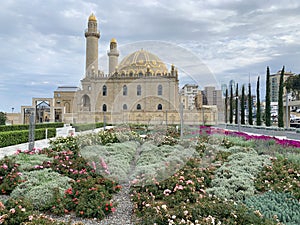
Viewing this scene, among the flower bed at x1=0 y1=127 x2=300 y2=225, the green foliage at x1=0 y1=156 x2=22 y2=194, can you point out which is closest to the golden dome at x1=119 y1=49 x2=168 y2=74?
the flower bed at x1=0 y1=127 x2=300 y2=225

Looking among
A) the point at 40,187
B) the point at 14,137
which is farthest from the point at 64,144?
the point at 40,187

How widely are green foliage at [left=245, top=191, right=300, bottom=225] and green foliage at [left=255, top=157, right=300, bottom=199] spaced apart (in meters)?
0.35

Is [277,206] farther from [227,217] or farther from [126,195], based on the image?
[126,195]

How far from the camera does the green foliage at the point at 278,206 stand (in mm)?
3919

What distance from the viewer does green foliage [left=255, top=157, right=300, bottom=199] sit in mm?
5312

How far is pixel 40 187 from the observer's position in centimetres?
504

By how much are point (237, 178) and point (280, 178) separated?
114 cm

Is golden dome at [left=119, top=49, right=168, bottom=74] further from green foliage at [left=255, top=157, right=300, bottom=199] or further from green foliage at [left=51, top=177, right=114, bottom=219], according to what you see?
green foliage at [left=255, top=157, right=300, bottom=199]

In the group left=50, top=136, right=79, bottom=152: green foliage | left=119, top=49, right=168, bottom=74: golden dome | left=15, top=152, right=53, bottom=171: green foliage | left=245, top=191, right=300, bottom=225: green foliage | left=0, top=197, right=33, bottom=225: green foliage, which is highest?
left=119, top=49, right=168, bottom=74: golden dome

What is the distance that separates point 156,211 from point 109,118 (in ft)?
93.6

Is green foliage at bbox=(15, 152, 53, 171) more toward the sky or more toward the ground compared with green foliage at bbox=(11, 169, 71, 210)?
more toward the sky

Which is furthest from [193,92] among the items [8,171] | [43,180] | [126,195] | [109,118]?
[109,118]

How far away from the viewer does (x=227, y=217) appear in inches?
154

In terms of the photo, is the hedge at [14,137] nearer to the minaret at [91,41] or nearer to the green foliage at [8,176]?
the green foliage at [8,176]
